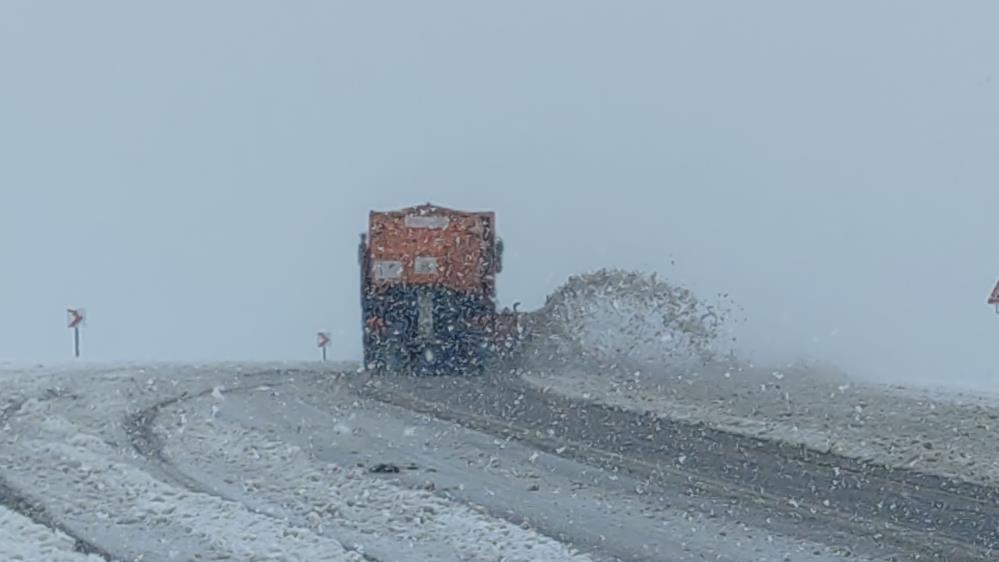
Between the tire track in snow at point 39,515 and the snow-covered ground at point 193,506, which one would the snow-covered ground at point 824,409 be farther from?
the tire track in snow at point 39,515

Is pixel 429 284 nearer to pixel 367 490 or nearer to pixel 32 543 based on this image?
pixel 367 490

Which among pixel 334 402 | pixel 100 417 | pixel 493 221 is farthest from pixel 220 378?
pixel 493 221

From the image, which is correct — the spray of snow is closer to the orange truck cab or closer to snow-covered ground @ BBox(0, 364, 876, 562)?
the orange truck cab

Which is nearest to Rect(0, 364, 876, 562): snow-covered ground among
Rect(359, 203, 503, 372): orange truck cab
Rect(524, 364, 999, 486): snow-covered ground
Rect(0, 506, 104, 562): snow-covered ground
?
Rect(0, 506, 104, 562): snow-covered ground

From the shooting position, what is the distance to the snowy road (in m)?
8.17

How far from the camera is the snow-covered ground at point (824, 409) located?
11430mm

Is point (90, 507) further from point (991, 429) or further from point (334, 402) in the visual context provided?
point (991, 429)

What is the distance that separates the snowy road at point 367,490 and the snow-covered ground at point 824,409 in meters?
1.00

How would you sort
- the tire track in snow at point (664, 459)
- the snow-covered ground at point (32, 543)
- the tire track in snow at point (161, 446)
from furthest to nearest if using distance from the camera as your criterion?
the tire track in snow at point (161, 446) < the tire track in snow at point (664, 459) < the snow-covered ground at point (32, 543)

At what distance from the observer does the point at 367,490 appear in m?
9.61

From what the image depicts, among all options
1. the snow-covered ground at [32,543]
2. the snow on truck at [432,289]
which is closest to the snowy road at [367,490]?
the snow-covered ground at [32,543]

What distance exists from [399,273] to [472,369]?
1798 millimetres

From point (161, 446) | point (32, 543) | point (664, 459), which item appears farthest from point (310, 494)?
point (664, 459)

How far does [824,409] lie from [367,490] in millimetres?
5781
